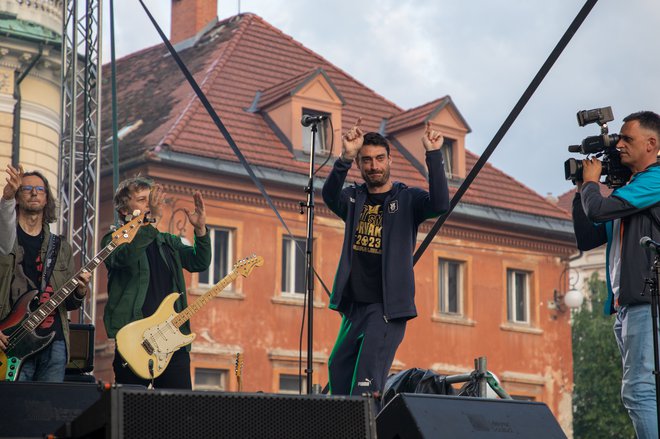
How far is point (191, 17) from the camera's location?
3272 cm

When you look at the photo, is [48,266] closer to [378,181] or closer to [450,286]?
[378,181]

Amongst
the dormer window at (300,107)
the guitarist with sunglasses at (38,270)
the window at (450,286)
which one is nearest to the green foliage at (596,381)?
the window at (450,286)

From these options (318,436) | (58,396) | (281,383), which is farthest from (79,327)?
(281,383)

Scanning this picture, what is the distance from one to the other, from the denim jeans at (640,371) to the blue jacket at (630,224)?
0.10m

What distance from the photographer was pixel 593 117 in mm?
6941

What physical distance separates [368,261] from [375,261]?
0.14 ft

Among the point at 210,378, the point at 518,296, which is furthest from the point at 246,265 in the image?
the point at 518,296

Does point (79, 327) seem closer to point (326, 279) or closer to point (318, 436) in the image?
point (318, 436)

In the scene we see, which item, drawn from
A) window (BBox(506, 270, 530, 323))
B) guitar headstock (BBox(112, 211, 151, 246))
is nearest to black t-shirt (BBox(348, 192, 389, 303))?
guitar headstock (BBox(112, 211, 151, 246))

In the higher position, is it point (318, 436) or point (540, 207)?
point (540, 207)

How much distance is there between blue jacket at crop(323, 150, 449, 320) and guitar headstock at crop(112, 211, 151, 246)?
150 cm

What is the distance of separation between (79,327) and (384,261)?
241cm

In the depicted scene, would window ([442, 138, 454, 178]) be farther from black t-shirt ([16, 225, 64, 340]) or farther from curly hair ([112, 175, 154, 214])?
black t-shirt ([16, 225, 64, 340])

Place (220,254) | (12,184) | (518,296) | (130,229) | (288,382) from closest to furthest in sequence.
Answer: (12,184) < (130,229) < (220,254) < (288,382) < (518,296)
